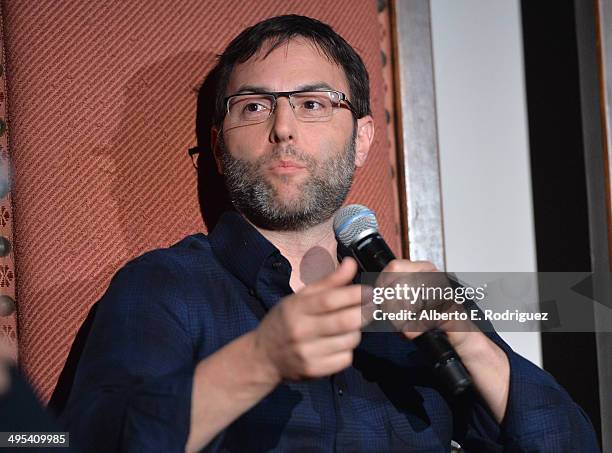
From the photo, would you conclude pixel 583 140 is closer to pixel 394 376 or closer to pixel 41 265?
pixel 394 376

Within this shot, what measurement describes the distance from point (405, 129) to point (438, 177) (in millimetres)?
150

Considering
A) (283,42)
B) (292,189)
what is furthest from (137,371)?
(283,42)

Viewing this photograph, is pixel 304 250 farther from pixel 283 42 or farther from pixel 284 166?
pixel 283 42

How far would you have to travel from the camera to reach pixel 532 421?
1227 mm

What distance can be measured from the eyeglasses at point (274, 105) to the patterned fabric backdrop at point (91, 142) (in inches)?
6.4

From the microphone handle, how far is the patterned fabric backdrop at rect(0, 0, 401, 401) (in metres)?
0.59

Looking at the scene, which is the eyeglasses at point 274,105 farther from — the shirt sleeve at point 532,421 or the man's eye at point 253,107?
the shirt sleeve at point 532,421

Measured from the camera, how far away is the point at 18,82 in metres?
1.40

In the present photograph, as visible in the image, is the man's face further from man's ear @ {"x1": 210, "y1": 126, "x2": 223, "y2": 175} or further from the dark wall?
the dark wall

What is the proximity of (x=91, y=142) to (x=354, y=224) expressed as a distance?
2.12ft

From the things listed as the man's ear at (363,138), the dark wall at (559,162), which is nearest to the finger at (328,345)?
the man's ear at (363,138)

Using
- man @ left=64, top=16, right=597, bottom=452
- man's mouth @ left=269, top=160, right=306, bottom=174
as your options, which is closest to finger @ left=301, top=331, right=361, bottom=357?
man @ left=64, top=16, right=597, bottom=452

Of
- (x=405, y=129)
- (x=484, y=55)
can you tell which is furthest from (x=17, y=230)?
(x=484, y=55)

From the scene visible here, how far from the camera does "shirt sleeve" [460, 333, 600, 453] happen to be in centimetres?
122
